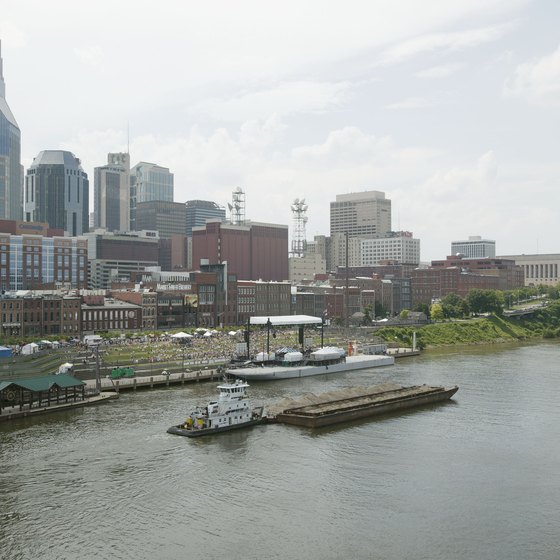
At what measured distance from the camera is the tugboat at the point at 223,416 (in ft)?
216

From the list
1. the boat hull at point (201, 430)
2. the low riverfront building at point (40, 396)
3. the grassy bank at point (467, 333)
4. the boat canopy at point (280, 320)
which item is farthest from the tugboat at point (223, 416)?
the grassy bank at point (467, 333)

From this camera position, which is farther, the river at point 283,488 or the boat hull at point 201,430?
the boat hull at point 201,430

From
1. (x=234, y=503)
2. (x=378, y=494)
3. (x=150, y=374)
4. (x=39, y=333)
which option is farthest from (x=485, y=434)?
(x=39, y=333)

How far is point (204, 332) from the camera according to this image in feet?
458

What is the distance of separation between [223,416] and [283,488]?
706 inches

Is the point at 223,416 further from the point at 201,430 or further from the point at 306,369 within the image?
the point at 306,369

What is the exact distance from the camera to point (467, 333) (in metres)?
177

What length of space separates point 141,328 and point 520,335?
317ft

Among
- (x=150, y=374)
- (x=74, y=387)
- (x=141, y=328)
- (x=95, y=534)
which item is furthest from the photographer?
(x=141, y=328)

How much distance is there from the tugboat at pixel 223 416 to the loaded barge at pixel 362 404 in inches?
146

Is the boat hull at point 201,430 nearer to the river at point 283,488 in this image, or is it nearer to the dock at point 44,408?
the river at point 283,488

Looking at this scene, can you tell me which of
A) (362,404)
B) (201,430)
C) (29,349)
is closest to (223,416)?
(201,430)

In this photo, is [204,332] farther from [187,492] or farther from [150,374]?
[187,492]

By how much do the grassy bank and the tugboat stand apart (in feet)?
290
